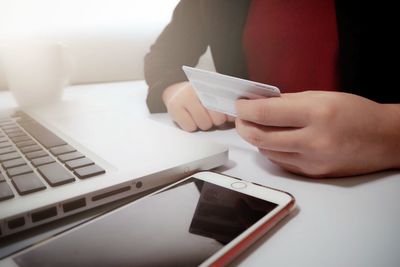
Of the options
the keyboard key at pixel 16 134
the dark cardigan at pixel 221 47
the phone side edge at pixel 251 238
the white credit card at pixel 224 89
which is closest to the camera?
the phone side edge at pixel 251 238

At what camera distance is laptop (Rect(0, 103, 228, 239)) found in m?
0.23

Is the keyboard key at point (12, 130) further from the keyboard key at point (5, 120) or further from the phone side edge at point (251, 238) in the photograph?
the phone side edge at point (251, 238)

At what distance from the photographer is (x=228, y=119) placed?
A: 1.67 feet

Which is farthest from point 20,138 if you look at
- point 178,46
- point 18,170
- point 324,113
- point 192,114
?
point 178,46

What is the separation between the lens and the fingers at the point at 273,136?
30 cm

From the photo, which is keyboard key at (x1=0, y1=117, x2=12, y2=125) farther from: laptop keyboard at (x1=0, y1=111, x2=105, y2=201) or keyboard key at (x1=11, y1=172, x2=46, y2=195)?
keyboard key at (x1=11, y1=172, x2=46, y2=195)

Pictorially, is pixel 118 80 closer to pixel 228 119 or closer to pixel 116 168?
pixel 228 119

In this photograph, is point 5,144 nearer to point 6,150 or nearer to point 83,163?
point 6,150

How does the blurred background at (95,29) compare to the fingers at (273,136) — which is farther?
the blurred background at (95,29)

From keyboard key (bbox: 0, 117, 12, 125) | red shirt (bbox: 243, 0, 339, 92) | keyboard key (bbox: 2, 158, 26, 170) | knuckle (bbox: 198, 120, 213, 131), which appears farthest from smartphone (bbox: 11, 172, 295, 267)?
red shirt (bbox: 243, 0, 339, 92)

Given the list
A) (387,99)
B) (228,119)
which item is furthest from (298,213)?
(387,99)

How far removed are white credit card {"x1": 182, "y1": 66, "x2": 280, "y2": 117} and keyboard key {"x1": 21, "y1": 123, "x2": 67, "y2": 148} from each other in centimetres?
16

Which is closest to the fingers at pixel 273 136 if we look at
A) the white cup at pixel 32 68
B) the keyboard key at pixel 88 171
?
the keyboard key at pixel 88 171

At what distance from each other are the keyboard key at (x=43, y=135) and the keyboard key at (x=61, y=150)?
0.01 metres
